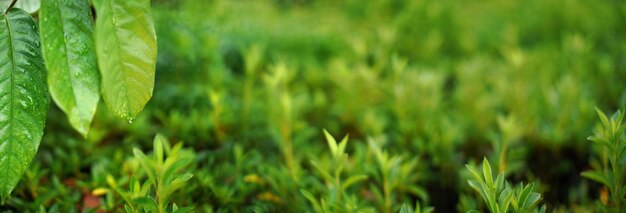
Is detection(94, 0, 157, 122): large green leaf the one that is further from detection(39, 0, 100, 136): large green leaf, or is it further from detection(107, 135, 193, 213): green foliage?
detection(107, 135, 193, 213): green foliage

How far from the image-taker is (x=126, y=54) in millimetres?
963

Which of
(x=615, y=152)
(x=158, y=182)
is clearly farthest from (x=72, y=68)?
(x=615, y=152)

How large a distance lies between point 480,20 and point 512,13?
240 millimetres

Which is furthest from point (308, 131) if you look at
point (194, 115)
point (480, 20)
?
point (480, 20)

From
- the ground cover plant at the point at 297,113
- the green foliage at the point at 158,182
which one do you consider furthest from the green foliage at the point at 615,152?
the green foliage at the point at 158,182

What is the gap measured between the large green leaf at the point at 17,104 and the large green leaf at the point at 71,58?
86 millimetres

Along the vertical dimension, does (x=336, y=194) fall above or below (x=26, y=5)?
below

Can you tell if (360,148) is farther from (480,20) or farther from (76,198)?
(480,20)

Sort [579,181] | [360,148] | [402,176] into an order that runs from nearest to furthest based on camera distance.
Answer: [402,176] < [360,148] < [579,181]

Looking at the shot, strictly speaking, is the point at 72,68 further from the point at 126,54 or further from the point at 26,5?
the point at 26,5

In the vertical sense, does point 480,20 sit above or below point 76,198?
below

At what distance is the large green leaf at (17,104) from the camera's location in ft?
3.24

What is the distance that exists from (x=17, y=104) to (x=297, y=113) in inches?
49.9

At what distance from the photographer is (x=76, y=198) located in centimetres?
145
